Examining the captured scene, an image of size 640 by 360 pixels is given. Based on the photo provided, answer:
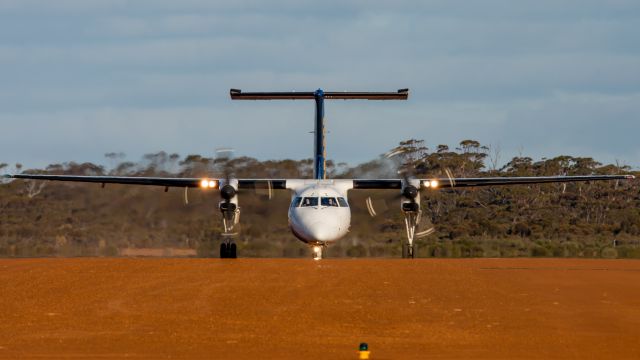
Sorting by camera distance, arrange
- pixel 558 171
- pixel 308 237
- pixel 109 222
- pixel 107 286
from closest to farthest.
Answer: pixel 107 286 < pixel 308 237 < pixel 109 222 < pixel 558 171

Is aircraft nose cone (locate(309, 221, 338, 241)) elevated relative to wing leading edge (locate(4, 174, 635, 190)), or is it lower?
lower

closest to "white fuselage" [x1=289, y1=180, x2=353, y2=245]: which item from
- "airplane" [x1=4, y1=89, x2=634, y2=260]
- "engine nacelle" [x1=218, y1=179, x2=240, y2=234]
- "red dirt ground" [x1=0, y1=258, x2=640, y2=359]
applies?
"airplane" [x1=4, y1=89, x2=634, y2=260]

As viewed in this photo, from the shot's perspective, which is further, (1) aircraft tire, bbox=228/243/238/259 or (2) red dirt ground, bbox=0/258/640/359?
(1) aircraft tire, bbox=228/243/238/259

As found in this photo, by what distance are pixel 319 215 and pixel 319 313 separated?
18.2m

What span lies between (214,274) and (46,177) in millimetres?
14221

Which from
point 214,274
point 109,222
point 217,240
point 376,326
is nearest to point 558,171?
point 217,240

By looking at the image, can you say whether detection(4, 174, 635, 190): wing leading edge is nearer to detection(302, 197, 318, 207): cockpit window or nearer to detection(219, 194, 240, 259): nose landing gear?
detection(219, 194, 240, 259): nose landing gear

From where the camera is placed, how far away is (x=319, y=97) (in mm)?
47625

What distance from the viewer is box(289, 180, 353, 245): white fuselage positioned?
37.6m

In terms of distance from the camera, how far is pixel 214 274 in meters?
28.1

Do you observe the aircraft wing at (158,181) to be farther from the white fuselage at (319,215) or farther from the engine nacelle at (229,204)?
the white fuselage at (319,215)

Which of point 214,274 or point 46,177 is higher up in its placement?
point 46,177

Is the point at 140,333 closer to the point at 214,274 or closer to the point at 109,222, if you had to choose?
the point at 214,274

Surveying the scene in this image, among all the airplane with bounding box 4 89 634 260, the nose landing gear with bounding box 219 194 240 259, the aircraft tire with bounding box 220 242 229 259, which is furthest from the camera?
the aircraft tire with bounding box 220 242 229 259
